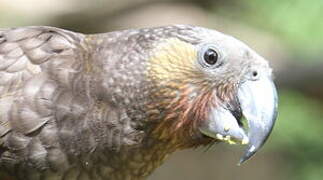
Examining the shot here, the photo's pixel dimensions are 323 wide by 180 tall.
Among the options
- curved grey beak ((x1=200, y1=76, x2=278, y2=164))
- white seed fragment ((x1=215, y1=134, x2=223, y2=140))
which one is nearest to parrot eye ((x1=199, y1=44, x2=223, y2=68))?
curved grey beak ((x1=200, y1=76, x2=278, y2=164))

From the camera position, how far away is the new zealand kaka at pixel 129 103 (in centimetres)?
257

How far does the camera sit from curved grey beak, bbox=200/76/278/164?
2504mm

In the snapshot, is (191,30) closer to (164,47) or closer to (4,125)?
(164,47)

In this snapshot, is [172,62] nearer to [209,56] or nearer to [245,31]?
[209,56]

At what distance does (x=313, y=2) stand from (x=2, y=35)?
Result: 288 cm

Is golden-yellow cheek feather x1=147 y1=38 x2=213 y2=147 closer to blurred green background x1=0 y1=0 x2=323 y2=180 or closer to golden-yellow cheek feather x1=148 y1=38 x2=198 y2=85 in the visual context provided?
golden-yellow cheek feather x1=148 y1=38 x2=198 y2=85

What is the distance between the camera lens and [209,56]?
2576 mm

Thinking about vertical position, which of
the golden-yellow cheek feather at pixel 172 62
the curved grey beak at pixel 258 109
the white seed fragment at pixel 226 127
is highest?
the golden-yellow cheek feather at pixel 172 62

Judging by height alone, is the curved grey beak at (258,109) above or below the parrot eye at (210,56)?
below

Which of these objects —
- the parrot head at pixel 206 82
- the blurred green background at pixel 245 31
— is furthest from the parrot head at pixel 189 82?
the blurred green background at pixel 245 31

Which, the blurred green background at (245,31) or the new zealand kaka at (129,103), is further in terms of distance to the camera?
the blurred green background at (245,31)

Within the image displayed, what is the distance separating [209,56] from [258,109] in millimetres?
249

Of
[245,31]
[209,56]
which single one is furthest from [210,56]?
[245,31]

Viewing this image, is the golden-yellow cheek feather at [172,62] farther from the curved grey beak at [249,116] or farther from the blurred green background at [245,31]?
the blurred green background at [245,31]
